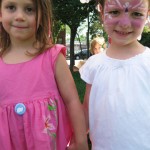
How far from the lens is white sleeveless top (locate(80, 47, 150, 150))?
6.20 feet

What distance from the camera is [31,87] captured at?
6.56 feet

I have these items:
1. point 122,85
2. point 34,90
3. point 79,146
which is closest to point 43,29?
point 34,90

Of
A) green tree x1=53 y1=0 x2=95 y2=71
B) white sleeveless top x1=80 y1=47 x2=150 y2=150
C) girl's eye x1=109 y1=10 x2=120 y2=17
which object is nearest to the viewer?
white sleeveless top x1=80 y1=47 x2=150 y2=150

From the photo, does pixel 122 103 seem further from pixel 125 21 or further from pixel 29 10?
pixel 29 10

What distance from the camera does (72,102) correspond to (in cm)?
208

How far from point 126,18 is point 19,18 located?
0.66m

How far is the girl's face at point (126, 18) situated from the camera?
1.95 metres

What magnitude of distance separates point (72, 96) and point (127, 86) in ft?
1.23

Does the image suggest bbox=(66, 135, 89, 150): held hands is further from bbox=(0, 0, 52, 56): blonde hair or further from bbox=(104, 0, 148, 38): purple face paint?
bbox=(104, 0, 148, 38): purple face paint

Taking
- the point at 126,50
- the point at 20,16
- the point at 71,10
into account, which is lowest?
the point at 71,10

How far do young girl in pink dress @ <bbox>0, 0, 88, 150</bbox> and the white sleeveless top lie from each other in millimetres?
151

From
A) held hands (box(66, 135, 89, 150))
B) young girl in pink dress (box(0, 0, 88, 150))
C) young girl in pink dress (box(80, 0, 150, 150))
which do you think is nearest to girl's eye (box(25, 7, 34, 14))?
young girl in pink dress (box(0, 0, 88, 150))

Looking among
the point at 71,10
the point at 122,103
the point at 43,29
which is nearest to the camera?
the point at 122,103

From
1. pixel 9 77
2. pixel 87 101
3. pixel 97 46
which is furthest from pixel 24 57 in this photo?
pixel 97 46
